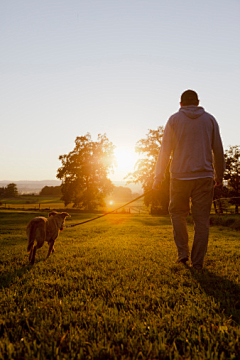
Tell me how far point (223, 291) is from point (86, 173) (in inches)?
1821

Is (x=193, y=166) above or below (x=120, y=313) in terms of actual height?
above

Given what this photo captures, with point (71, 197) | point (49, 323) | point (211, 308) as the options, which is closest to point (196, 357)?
point (211, 308)

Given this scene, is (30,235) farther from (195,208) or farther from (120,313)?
(195,208)

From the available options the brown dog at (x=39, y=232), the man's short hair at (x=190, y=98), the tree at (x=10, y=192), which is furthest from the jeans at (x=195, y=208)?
the tree at (x=10, y=192)

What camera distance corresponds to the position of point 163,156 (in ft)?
15.1

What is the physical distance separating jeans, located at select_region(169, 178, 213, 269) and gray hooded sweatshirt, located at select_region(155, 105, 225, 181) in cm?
15

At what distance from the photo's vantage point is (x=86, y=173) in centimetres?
4878

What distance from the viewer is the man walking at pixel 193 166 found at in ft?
14.1

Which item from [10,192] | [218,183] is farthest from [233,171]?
[10,192]

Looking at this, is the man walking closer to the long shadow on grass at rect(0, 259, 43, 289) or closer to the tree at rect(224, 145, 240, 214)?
the long shadow on grass at rect(0, 259, 43, 289)

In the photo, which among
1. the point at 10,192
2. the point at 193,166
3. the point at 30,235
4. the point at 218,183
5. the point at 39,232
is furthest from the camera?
the point at 10,192

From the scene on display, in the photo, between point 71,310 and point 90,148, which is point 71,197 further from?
point 71,310

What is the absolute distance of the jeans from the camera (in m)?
4.28

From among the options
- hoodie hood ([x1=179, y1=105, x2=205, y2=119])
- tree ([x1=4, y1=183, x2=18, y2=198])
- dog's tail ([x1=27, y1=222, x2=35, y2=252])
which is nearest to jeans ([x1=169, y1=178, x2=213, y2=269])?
hoodie hood ([x1=179, y1=105, x2=205, y2=119])
